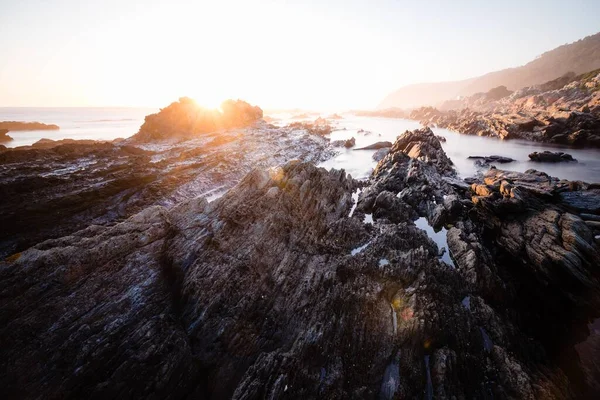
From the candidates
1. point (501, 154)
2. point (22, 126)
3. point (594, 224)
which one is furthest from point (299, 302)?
point (22, 126)

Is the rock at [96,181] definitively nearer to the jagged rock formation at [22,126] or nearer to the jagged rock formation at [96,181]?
the jagged rock formation at [96,181]

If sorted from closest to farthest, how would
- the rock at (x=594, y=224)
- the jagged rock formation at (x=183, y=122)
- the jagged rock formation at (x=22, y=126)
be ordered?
the rock at (x=594, y=224)
the jagged rock formation at (x=183, y=122)
the jagged rock formation at (x=22, y=126)

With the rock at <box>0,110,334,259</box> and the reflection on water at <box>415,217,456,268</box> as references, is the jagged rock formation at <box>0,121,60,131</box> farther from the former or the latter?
the reflection on water at <box>415,217,456,268</box>

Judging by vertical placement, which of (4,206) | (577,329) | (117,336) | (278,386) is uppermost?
(4,206)

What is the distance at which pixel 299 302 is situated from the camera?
47.9ft

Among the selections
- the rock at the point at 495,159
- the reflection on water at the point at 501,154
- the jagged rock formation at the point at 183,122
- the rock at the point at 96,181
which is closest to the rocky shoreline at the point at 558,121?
the reflection on water at the point at 501,154

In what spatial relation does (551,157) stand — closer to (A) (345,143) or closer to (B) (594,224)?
(B) (594,224)

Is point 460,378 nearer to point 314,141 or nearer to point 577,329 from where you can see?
point 577,329

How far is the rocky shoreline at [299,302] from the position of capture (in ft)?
34.6

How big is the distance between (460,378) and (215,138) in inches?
2499

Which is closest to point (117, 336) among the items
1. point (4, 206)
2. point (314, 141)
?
point (4, 206)

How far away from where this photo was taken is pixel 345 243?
67.9ft

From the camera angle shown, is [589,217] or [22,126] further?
[22,126]

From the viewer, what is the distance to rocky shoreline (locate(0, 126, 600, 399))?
1053cm
